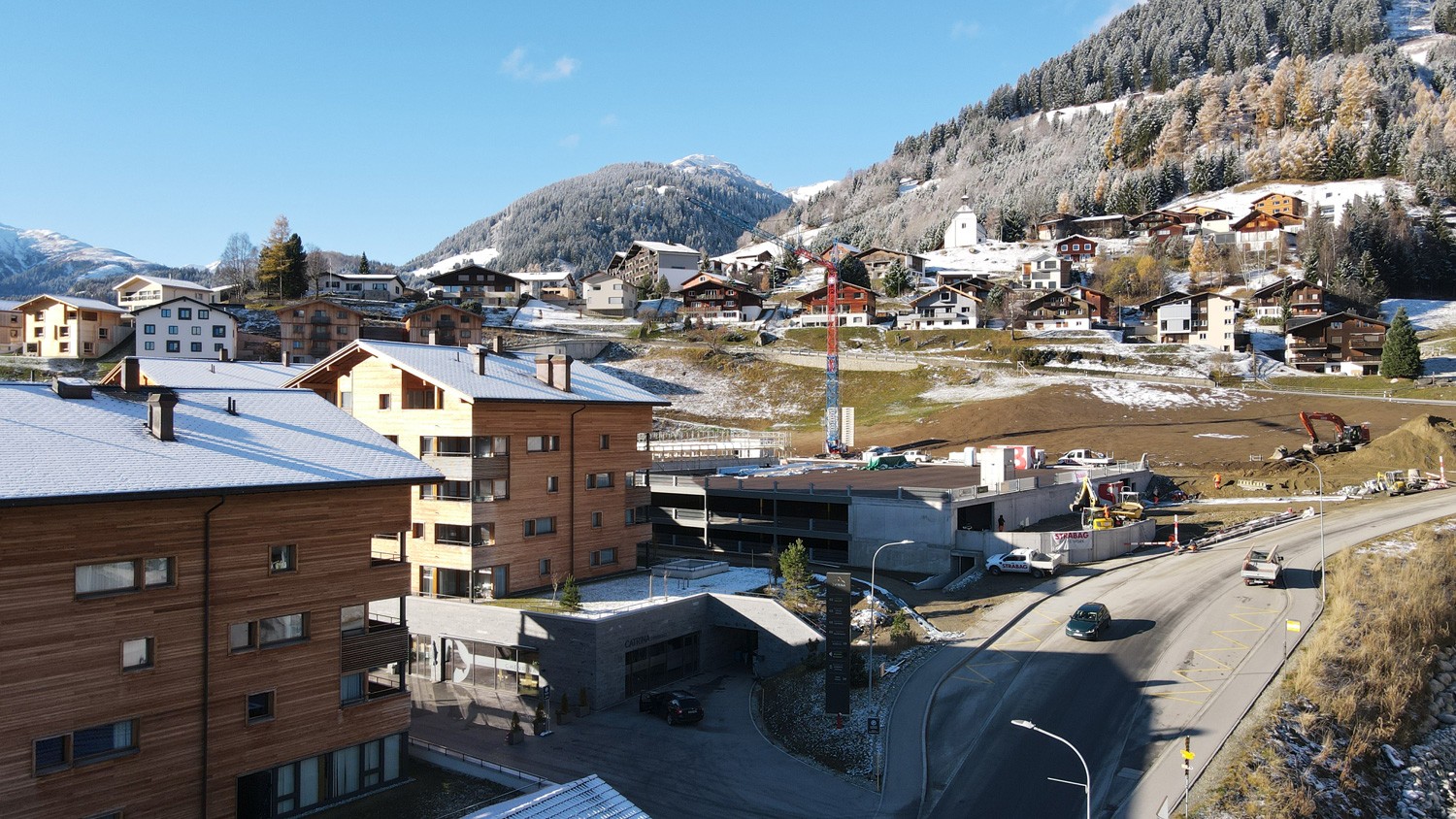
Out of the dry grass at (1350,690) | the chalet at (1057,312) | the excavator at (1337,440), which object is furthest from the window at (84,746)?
the chalet at (1057,312)

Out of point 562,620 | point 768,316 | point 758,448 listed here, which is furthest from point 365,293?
point 562,620

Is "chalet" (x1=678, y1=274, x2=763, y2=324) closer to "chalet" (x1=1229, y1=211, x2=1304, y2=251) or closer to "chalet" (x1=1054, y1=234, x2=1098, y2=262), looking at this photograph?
"chalet" (x1=1054, y1=234, x2=1098, y2=262)

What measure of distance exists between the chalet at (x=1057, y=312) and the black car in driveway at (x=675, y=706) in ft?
368

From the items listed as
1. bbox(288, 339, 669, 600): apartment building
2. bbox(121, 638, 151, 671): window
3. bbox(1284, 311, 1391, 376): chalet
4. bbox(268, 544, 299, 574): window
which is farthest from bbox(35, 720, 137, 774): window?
bbox(1284, 311, 1391, 376): chalet

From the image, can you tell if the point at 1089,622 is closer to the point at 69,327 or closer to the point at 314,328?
the point at 314,328

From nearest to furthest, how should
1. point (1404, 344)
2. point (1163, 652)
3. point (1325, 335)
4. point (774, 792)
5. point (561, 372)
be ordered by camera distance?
point (774, 792) → point (1163, 652) → point (561, 372) → point (1404, 344) → point (1325, 335)

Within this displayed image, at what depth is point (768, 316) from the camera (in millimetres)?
162125

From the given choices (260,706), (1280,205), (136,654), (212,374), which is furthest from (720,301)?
(136,654)

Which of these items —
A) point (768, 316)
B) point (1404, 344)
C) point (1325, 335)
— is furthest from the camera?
point (768, 316)

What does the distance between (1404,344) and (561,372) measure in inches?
3990

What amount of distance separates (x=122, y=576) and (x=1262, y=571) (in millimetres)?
45935

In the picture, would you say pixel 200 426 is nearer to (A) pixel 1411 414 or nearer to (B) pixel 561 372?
(B) pixel 561 372

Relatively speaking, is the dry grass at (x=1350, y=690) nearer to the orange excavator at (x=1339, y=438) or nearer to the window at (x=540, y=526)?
the orange excavator at (x=1339, y=438)

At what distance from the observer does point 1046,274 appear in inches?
6609
